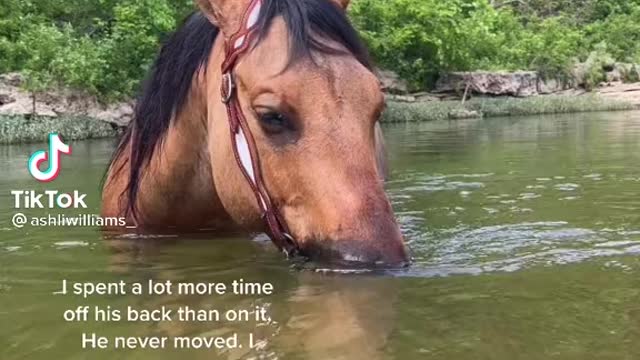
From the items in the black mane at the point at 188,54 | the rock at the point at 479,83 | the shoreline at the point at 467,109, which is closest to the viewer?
the black mane at the point at 188,54

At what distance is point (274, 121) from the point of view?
2.62m

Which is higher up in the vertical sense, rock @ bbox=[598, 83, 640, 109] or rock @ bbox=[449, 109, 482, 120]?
rock @ bbox=[598, 83, 640, 109]

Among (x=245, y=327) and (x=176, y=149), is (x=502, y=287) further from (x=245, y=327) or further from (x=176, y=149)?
(x=176, y=149)

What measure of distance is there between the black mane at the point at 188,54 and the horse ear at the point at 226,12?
126 mm

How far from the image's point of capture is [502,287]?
8.64ft

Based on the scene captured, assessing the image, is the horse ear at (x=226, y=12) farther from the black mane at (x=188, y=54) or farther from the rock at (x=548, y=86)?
the rock at (x=548, y=86)

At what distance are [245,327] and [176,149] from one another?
137 cm

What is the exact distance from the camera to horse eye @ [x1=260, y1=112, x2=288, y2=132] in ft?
8.52

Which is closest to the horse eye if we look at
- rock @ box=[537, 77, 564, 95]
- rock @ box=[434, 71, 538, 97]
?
rock @ box=[434, 71, 538, 97]

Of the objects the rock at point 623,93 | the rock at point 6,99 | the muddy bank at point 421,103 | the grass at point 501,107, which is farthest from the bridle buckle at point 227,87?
the rock at point 623,93

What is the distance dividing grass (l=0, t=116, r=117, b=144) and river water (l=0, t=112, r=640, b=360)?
11.1m

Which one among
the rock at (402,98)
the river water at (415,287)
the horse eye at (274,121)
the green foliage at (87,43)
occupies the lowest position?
the river water at (415,287)

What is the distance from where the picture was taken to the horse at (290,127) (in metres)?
2.42

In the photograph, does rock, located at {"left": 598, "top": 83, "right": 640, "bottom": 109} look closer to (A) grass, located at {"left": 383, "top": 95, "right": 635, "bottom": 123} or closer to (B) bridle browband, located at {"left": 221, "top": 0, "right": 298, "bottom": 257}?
(A) grass, located at {"left": 383, "top": 95, "right": 635, "bottom": 123}
